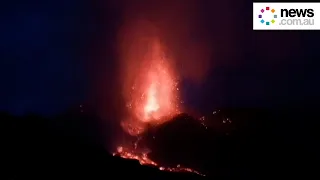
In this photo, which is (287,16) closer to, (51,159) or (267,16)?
(267,16)

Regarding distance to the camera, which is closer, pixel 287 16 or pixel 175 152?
pixel 287 16

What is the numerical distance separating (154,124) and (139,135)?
3.91m

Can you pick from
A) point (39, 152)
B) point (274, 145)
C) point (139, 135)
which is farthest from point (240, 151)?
point (39, 152)

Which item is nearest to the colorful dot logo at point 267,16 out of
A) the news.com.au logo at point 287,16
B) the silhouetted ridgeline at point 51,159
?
the news.com.au logo at point 287,16

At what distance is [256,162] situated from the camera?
87312mm

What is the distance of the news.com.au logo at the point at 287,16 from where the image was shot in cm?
3759

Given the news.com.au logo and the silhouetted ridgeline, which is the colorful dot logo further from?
the silhouetted ridgeline

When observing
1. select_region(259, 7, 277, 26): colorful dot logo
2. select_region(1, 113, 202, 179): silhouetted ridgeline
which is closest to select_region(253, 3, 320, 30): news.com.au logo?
select_region(259, 7, 277, 26): colorful dot logo

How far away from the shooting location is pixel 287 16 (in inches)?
1506

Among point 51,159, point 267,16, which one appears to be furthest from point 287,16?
point 51,159

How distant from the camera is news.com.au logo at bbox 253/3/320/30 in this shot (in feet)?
123

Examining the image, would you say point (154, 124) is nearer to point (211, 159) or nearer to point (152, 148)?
point (152, 148)

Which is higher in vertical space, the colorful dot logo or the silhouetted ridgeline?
the colorful dot logo

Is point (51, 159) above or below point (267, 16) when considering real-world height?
below
